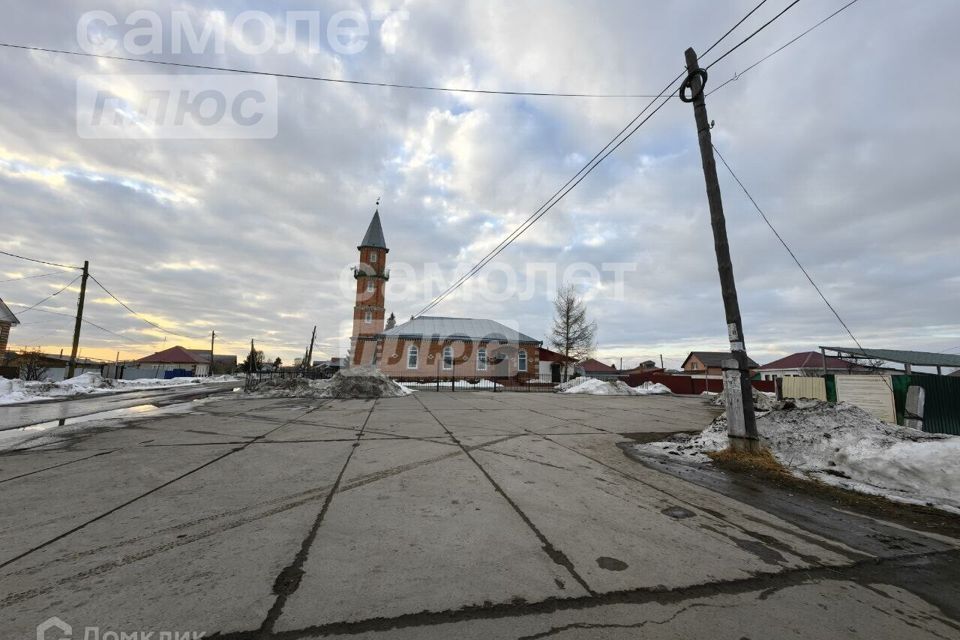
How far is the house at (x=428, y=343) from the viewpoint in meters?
39.5

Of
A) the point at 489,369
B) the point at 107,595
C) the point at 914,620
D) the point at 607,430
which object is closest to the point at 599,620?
the point at 914,620

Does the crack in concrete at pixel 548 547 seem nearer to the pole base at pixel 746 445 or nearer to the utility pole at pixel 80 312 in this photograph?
the pole base at pixel 746 445

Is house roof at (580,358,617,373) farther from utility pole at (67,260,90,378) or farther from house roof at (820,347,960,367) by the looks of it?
utility pole at (67,260,90,378)

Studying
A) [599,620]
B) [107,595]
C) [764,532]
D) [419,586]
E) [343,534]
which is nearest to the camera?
[599,620]

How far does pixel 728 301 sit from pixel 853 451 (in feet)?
9.95

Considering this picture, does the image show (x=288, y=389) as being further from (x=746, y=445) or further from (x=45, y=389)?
(x=746, y=445)

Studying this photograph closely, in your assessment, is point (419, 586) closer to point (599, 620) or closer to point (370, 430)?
point (599, 620)

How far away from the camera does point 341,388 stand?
2038 cm

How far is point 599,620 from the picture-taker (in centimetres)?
229

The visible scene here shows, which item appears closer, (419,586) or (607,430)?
(419,586)

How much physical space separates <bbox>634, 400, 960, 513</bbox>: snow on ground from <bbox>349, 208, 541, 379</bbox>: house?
31747 millimetres

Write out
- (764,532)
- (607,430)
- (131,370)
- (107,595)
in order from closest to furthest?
1. (107,595)
2. (764,532)
3. (607,430)
4. (131,370)

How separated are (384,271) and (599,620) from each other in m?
45.8

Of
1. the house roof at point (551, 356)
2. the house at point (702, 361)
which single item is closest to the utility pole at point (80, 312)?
the house roof at point (551, 356)
